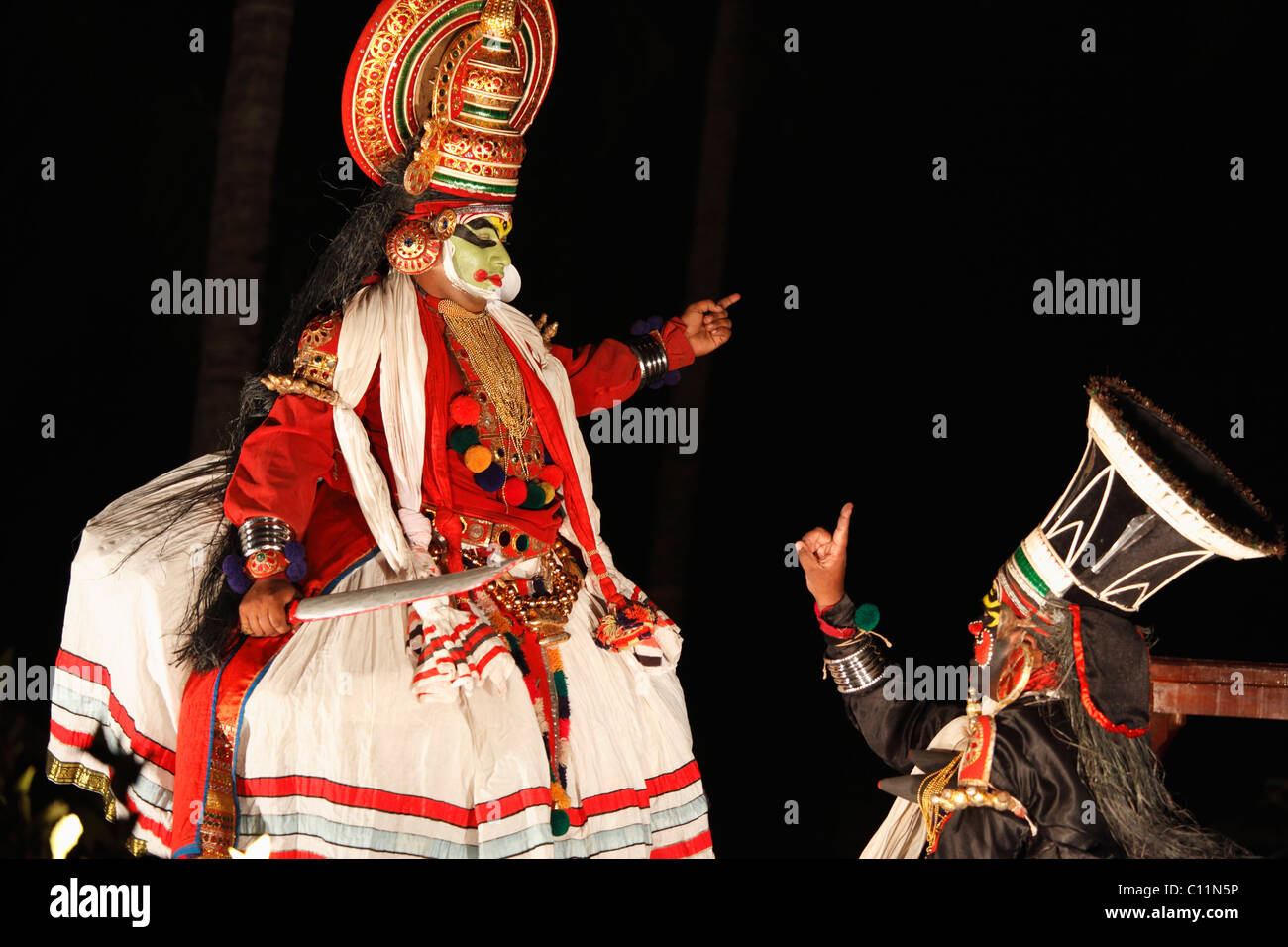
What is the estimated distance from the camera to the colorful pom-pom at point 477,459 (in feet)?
11.5

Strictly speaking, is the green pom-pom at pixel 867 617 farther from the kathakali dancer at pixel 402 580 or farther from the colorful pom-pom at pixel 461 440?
the colorful pom-pom at pixel 461 440

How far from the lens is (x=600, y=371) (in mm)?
3918

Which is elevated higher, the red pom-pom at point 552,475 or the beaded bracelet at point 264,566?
the red pom-pom at point 552,475

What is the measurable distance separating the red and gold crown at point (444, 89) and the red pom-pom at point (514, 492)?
621 millimetres

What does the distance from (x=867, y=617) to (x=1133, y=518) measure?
1.95ft

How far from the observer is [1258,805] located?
13.6ft

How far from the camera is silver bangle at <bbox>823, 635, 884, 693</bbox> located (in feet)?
11.3

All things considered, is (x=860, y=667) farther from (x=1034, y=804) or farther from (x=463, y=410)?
(x=463, y=410)

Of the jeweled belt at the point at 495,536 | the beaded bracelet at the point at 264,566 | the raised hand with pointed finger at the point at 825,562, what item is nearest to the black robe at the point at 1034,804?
the raised hand with pointed finger at the point at 825,562

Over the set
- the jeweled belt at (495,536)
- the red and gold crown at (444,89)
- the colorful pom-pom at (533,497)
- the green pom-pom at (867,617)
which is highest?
the red and gold crown at (444,89)

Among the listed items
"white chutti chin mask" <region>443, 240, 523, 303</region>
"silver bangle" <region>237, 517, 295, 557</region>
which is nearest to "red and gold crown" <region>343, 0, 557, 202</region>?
"white chutti chin mask" <region>443, 240, 523, 303</region>

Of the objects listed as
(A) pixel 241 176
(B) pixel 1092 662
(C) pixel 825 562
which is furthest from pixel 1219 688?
(A) pixel 241 176

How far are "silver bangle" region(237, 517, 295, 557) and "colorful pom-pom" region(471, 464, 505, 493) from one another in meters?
0.45
